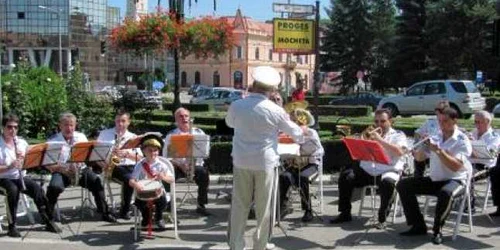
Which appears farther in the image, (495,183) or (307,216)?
(495,183)

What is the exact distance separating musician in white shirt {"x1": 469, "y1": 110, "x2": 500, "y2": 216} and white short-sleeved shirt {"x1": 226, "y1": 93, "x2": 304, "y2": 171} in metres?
3.56

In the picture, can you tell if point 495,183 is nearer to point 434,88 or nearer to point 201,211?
point 201,211

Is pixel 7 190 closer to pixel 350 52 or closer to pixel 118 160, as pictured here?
pixel 118 160

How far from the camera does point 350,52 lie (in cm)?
6372

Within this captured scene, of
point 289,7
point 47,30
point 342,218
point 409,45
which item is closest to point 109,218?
point 342,218

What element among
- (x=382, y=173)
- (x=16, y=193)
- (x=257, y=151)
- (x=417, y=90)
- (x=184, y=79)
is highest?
(x=184, y=79)

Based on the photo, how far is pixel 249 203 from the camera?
24.4ft

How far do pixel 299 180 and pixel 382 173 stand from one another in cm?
109

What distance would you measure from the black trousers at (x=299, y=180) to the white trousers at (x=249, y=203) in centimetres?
205

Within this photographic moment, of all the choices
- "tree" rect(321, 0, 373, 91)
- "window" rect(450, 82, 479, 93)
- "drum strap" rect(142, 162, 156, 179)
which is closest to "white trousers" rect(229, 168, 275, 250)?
"drum strap" rect(142, 162, 156, 179)

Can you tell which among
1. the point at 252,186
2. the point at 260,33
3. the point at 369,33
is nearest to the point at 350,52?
the point at 369,33

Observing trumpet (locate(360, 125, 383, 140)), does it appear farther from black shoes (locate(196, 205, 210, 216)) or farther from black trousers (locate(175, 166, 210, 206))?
black shoes (locate(196, 205, 210, 216))

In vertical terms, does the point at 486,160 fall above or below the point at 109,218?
above

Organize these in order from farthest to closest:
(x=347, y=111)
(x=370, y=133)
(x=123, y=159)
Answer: (x=347, y=111), (x=123, y=159), (x=370, y=133)
